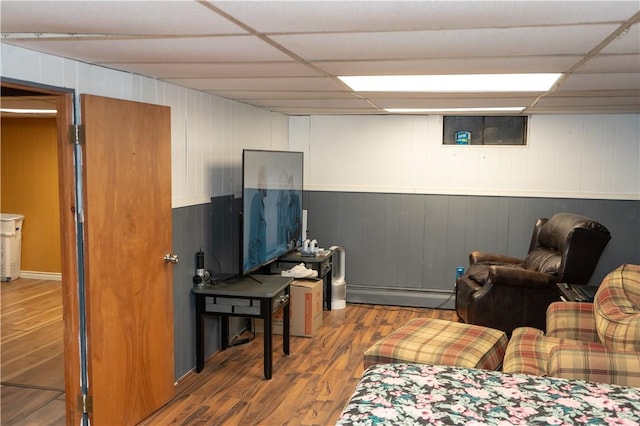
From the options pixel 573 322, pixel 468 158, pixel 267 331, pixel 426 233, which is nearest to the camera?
pixel 573 322

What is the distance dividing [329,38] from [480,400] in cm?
145

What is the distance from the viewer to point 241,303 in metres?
4.12

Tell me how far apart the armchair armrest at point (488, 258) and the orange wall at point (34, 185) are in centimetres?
490

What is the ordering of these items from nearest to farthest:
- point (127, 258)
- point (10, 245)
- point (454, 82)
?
point (127, 258) → point (454, 82) → point (10, 245)

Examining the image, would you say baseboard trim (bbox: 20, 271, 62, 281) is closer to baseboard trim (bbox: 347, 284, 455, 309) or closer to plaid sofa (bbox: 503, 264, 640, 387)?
baseboard trim (bbox: 347, 284, 455, 309)

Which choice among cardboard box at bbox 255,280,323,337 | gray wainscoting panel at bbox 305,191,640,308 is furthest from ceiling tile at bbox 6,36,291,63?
gray wainscoting panel at bbox 305,191,640,308

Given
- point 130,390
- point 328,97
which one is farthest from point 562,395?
point 328,97

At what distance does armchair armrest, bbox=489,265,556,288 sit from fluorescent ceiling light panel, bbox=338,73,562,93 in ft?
5.26

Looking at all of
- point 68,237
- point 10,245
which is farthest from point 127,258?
point 10,245

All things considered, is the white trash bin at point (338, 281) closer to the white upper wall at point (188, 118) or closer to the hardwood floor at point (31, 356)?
the white upper wall at point (188, 118)

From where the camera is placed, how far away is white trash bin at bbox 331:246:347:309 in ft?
20.2

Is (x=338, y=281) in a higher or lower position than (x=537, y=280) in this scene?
lower

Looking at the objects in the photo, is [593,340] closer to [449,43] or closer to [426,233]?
[449,43]

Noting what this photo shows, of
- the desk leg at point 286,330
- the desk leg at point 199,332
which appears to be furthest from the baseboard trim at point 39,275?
the desk leg at point 286,330
